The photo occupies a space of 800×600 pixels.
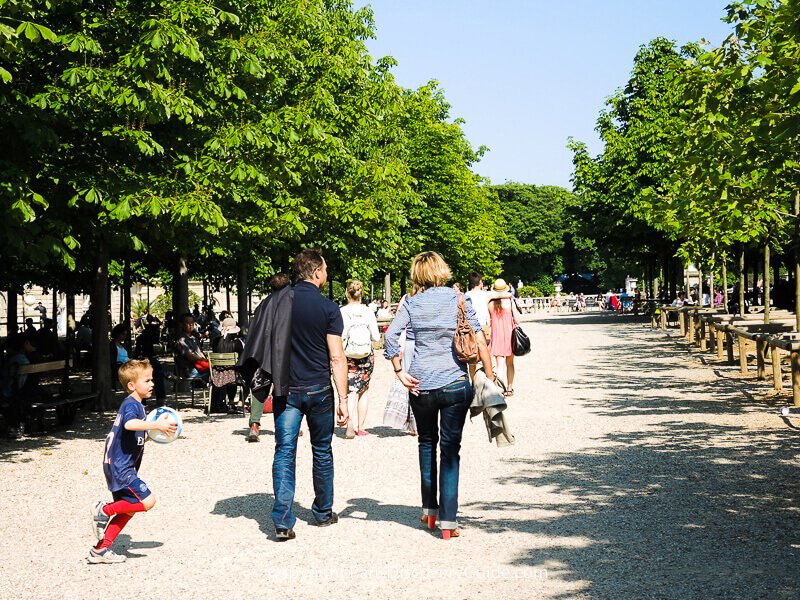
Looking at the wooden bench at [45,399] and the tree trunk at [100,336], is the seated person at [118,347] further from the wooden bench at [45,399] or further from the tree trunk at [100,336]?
the wooden bench at [45,399]

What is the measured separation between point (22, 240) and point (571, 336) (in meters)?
29.7

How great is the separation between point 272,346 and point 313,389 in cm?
41

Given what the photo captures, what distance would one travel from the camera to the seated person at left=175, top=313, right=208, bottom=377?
17.0m

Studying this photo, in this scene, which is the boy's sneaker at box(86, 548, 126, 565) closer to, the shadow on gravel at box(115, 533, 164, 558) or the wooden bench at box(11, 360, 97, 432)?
the shadow on gravel at box(115, 533, 164, 558)

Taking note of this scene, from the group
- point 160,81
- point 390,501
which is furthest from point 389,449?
point 160,81

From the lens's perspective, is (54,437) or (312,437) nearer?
(312,437)

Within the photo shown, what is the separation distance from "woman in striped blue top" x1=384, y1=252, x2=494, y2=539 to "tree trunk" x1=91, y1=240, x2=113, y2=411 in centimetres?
1036

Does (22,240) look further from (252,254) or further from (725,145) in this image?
(252,254)

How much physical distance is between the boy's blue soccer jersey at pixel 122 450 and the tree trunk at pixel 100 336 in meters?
10.4

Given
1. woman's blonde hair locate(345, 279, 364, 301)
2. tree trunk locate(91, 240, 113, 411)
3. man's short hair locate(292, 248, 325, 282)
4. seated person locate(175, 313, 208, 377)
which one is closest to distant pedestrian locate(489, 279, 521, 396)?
woman's blonde hair locate(345, 279, 364, 301)

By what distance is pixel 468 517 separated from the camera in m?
7.98

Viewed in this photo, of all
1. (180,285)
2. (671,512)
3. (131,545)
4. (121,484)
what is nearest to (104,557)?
(121,484)

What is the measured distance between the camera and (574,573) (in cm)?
623

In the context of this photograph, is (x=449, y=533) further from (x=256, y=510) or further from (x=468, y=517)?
(x=256, y=510)
